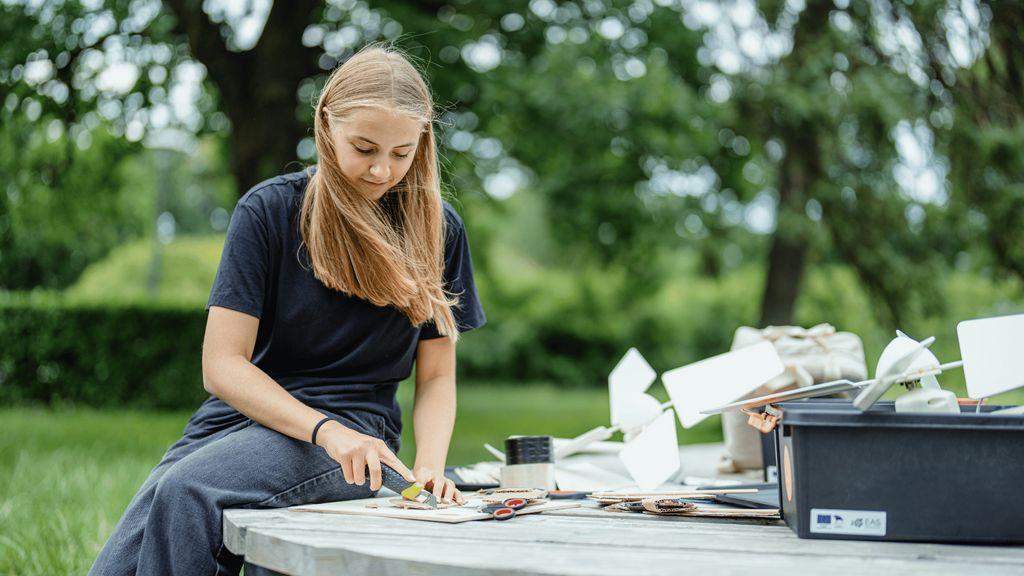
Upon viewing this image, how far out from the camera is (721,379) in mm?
2133

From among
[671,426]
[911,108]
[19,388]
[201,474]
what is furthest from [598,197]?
[19,388]

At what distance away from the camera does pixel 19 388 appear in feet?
38.9

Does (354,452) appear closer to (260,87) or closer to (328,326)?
(328,326)

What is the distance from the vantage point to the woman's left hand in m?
1.97

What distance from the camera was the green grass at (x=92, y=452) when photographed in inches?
145

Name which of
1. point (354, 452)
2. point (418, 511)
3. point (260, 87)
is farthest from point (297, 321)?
point (260, 87)

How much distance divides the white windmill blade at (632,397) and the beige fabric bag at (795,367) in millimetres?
313

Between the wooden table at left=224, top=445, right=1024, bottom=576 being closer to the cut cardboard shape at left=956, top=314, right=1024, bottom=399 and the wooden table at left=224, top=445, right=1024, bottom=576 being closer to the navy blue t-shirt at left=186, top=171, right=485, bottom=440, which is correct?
the cut cardboard shape at left=956, top=314, right=1024, bottom=399

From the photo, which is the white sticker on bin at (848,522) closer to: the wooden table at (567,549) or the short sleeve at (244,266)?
the wooden table at (567,549)

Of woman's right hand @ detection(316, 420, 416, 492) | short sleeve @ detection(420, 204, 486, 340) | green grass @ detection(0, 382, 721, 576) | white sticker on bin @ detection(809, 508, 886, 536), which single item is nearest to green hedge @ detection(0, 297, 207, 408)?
green grass @ detection(0, 382, 721, 576)

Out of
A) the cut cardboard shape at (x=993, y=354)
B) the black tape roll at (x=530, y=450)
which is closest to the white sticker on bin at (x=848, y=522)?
the cut cardboard shape at (x=993, y=354)

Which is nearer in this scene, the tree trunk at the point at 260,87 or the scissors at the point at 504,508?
the scissors at the point at 504,508

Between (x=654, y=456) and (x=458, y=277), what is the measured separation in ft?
2.06

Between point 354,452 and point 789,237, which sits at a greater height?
point 789,237
